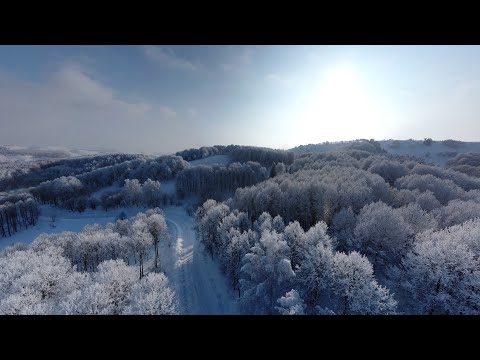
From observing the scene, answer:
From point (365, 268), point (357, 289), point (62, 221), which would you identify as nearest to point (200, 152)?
point (62, 221)

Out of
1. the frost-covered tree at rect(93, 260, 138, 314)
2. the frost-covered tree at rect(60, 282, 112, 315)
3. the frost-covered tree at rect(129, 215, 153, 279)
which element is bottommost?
the frost-covered tree at rect(129, 215, 153, 279)

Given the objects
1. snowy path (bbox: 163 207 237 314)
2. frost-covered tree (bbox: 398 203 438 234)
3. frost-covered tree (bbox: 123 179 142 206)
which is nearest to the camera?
frost-covered tree (bbox: 398 203 438 234)

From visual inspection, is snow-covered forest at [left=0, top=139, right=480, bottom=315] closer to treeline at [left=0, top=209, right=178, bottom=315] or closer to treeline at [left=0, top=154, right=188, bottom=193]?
treeline at [left=0, top=209, right=178, bottom=315]

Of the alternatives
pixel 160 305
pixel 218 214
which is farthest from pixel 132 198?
pixel 160 305

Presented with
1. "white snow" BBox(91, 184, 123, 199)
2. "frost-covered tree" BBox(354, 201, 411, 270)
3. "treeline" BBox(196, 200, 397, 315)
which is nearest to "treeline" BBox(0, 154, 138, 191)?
"white snow" BBox(91, 184, 123, 199)

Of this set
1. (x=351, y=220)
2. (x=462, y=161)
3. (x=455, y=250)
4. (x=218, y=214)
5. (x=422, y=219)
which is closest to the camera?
(x=455, y=250)
